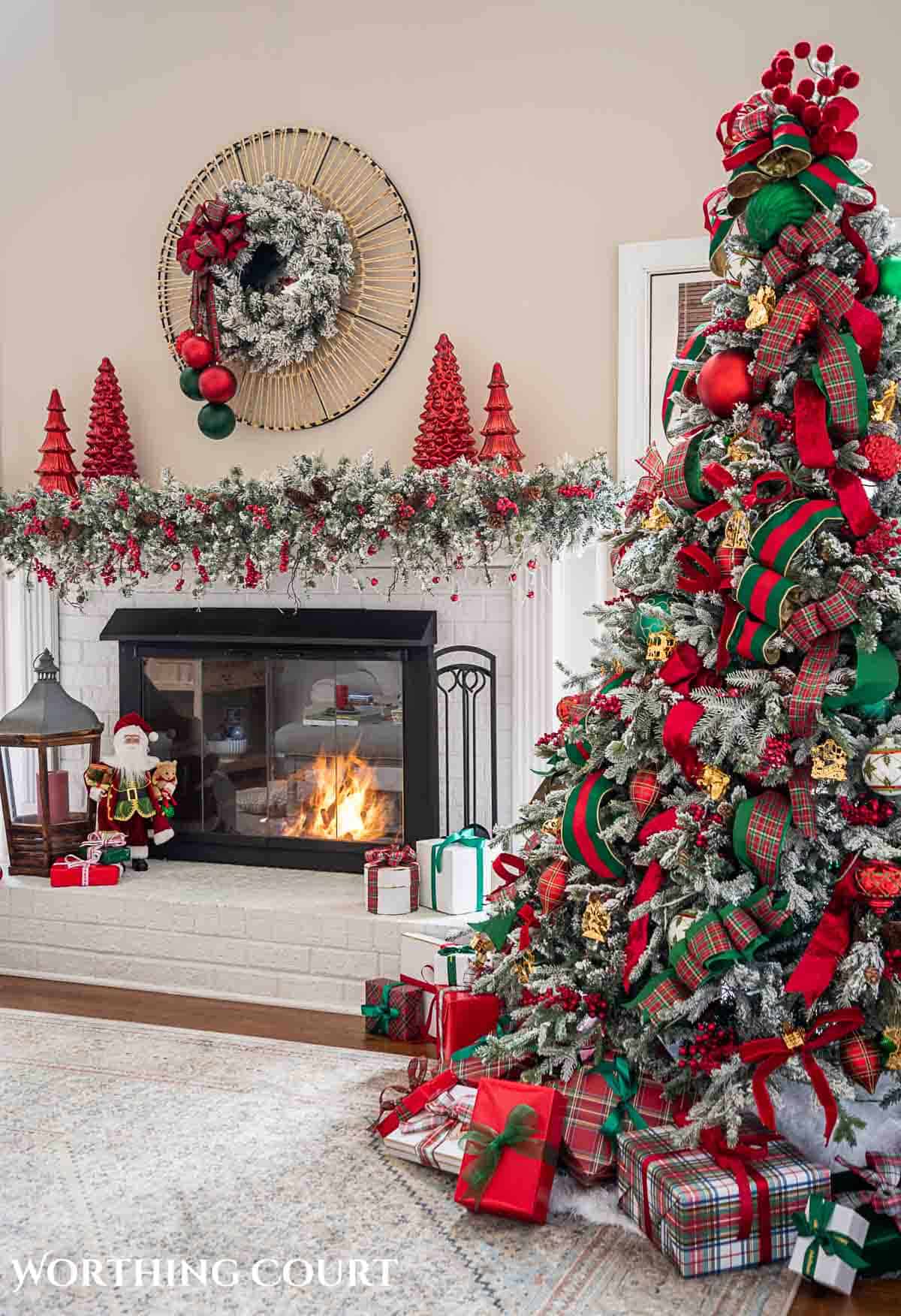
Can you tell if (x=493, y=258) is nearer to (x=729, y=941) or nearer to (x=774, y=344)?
(x=774, y=344)

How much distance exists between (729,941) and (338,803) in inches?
79.2

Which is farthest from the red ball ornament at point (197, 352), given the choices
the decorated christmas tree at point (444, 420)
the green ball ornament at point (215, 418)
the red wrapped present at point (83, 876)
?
the red wrapped present at point (83, 876)

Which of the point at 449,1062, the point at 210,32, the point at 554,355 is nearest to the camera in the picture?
the point at 449,1062

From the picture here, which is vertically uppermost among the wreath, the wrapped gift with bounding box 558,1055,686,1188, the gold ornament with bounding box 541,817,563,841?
the wreath

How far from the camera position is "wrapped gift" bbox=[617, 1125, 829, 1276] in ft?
7.13

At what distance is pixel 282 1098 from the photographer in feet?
9.68

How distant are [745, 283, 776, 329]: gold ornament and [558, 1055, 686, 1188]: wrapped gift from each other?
1469mm

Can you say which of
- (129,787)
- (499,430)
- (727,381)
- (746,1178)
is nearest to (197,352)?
→ (499,430)

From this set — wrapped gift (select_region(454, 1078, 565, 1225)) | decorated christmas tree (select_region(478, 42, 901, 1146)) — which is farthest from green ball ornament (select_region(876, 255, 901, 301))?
wrapped gift (select_region(454, 1078, 565, 1225))

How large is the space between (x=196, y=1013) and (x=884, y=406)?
8.12 ft

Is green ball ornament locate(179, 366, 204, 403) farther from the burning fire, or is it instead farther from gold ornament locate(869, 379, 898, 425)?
gold ornament locate(869, 379, 898, 425)

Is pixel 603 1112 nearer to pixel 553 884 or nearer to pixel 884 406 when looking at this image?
pixel 553 884

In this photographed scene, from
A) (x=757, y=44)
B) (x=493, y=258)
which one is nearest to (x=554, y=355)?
(x=493, y=258)

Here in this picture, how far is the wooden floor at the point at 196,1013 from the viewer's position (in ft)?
11.1
